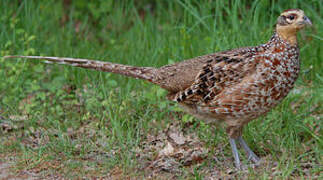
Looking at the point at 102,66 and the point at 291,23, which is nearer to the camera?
the point at 291,23

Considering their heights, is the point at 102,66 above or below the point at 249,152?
above

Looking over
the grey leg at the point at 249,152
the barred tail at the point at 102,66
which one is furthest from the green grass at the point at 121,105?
the barred tail at the point at 102,66

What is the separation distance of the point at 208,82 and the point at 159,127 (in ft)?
4.13

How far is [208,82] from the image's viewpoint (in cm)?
505

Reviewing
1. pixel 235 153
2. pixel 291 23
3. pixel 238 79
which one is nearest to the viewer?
pixel 291 23

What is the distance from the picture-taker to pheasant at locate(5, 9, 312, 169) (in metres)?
4.79

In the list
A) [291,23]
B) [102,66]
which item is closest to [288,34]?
[291,23]

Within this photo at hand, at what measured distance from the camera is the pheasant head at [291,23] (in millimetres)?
4711

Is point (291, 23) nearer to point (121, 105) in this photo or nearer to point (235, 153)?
point (235, 153)

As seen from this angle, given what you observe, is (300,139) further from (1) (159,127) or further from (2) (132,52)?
(2) (132,52)

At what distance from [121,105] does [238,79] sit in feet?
5.51

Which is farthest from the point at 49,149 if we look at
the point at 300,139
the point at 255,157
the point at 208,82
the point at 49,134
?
the point at 300,139

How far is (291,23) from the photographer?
4750mm

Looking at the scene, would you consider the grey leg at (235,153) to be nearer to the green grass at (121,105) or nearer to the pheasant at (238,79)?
the pheasant at (238,79)
